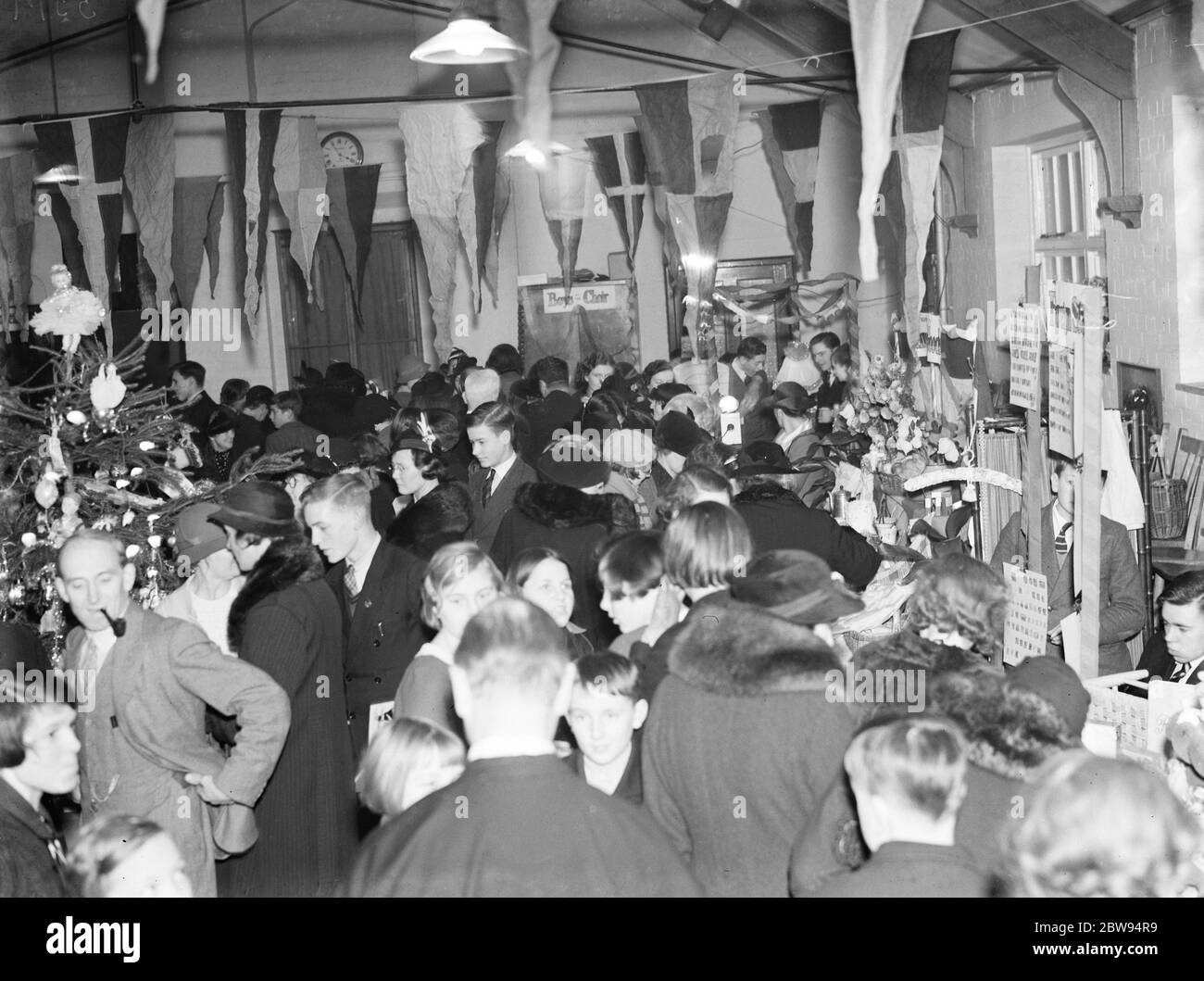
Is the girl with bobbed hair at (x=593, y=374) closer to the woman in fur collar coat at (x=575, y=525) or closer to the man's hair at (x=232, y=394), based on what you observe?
the man's hair at (x=232, y=394)

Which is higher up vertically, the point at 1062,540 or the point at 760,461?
the point at 760,461

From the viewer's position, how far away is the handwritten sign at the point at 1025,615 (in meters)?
4.25

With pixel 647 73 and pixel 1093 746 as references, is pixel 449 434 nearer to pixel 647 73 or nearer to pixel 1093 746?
pixel 1093 746

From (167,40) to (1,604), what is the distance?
883 centimetres

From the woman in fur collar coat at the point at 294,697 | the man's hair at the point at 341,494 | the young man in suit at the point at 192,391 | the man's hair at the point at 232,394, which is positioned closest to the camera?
the woman in fur collar coat at the point at 294,697

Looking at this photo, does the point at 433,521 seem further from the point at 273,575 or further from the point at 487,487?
the point at 487,487

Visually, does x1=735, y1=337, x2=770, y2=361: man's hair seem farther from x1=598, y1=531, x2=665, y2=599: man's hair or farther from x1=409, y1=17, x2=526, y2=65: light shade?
x1=598, y1=531, x2=665, y2=599: man's hair

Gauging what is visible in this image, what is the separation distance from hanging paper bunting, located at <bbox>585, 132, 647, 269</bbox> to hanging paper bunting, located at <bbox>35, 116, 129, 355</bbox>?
11.6 ft

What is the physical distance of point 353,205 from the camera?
10.0m

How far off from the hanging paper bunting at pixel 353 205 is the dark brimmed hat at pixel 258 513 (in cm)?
652

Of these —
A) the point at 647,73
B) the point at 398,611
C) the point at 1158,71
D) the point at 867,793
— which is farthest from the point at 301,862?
the point at 647,73

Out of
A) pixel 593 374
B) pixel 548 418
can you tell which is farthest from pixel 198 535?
pixel 593 374

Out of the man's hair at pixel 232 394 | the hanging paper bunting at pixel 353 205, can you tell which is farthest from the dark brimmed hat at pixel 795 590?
the hanging paper bunting at pixel 353 205

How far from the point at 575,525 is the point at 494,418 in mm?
806
